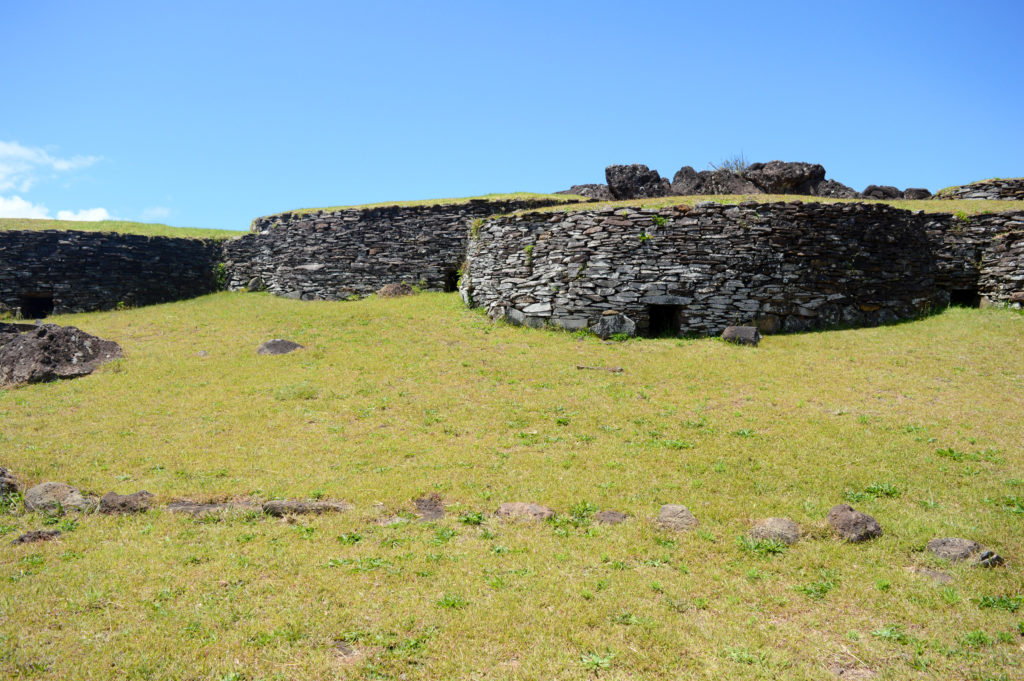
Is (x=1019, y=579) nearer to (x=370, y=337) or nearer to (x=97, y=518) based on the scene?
(x=97, y=518)

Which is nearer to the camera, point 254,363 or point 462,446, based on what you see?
point 462,446

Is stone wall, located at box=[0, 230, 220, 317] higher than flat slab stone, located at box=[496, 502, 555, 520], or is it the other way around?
stone wall, located at box=[0, 230, 220, 317]

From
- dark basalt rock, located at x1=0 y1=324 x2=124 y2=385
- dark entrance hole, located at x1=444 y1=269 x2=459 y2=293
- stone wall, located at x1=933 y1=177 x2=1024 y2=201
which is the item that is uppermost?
stone wall, located at x1=933 y1=177 x2=1024 y2=201

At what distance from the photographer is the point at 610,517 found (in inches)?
297

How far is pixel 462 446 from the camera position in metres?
10.0

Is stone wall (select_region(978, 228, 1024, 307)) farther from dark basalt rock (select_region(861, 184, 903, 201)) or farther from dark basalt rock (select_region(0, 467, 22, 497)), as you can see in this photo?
dark basalt rock (select_region(0, 467, 22, 497))

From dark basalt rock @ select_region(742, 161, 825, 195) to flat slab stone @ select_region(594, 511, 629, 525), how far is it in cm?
1963

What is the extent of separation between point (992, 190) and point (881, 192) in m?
→ 4.28

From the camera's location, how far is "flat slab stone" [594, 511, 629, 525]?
745cm

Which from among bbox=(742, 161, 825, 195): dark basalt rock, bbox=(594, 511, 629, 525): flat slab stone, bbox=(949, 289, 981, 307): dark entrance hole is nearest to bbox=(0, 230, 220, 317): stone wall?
bbox=(594, 511, 629, 525): flat slab stone

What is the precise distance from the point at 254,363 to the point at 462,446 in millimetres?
8272

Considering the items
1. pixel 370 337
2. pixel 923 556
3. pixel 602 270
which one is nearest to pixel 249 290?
pixel 370 337

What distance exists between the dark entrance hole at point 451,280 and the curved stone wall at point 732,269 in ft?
24.0

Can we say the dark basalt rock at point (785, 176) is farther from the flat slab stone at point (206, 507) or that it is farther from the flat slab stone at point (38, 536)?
the flat slab stone at point (38, 536)
